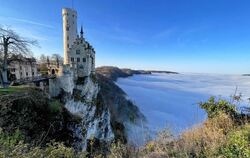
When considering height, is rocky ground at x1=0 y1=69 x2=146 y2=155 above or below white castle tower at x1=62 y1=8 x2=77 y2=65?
below

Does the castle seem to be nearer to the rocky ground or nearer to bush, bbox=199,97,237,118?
the rocky ground

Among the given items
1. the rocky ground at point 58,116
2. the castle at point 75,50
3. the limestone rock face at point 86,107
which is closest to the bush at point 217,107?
the rocky ground at point 58,116

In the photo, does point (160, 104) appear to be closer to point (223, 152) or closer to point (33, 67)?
point (33, 67)

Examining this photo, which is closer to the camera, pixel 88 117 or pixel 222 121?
pixel 222 121

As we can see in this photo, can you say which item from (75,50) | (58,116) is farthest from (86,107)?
(58,116)

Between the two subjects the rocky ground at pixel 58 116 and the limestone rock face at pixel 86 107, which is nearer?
the rocky ground at pixel 58 116

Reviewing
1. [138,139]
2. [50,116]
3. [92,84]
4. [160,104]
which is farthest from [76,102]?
[160,104]

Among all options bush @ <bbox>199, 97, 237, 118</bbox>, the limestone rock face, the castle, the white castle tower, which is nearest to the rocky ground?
the limestone rock face

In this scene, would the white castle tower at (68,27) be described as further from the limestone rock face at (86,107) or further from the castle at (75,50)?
the limestone rock face at (86,107)

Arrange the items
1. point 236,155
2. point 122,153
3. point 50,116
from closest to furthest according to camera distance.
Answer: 1. point 236,155
2. point 122,153
3. point 50,116
